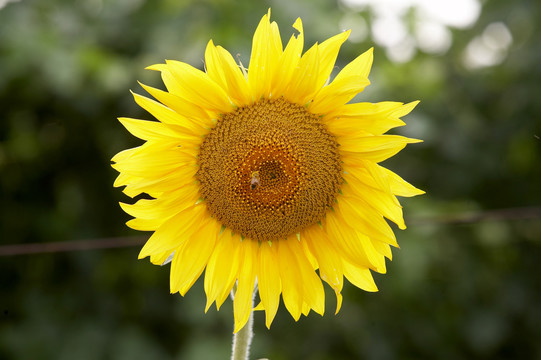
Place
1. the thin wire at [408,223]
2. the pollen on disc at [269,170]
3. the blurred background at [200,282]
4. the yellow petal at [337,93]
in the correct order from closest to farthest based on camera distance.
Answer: the yellow petal at [337,93], the pollen on disc at [269,170], the thin wire at [408,223], the blurred background at [200,282]

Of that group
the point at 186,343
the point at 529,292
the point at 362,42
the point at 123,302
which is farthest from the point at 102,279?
the point at 529,292


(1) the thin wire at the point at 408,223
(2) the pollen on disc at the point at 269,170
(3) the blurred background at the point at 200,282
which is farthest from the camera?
(3) the blurred background at the point at 200,282

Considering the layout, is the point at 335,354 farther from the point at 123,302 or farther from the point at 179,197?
the point at 179,197

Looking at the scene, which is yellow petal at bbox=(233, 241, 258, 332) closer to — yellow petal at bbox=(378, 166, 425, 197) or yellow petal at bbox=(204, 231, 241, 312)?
yellow petal at bbox=(204, 231, 241, 312)

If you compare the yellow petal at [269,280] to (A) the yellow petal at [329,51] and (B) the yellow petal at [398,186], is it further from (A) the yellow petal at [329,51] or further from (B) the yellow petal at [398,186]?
(A) the yellow petal at [329,51]

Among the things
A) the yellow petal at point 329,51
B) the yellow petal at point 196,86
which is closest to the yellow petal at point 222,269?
the yellow petal at point 196,86

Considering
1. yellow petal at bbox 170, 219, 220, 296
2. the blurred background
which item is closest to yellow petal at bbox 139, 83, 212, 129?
yellow petal at bbox 170, 219, 220, 296
